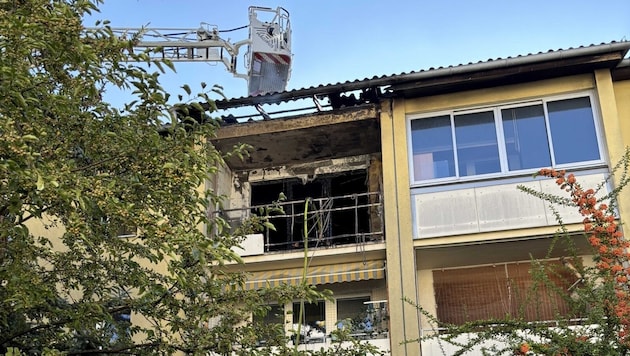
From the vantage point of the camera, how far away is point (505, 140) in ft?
51.7

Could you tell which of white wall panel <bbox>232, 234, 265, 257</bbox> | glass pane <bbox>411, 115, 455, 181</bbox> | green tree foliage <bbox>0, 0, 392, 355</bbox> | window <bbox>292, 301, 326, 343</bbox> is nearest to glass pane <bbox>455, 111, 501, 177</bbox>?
glass pane <bbox>411, 115, 455, 181</bbox>

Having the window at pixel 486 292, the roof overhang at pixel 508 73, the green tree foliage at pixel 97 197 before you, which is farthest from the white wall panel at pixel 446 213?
the green tree foliage at pixel 97 197

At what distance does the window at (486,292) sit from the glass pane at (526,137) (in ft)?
8.01

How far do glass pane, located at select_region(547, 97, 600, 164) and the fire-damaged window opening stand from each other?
4378 mm

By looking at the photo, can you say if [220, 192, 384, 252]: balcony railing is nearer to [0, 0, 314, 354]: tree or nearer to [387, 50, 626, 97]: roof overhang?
[387, 50, 626, 97]: roof overhang

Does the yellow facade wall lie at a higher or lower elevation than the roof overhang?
lower

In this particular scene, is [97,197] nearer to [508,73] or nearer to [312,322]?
[312,322]

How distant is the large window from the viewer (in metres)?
15.3

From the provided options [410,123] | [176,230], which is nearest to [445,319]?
[410,123]

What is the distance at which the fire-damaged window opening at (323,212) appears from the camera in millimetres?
17812

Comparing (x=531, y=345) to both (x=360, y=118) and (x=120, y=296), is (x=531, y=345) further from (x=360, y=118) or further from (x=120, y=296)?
(x=360, y=118)

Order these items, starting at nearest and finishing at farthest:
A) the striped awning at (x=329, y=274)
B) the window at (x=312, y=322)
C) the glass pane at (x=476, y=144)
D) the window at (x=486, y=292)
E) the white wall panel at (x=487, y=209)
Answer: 1. the white wall panel at (x=487, y=209)
2. the glass pane at (x=476, y=144)
3. the striped awning at (x=329, y=274)
4. the window at (x=486, y=292)
5. the window at (x=312, y=322)

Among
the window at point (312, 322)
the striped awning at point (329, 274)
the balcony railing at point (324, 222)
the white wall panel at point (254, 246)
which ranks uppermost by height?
the balcony railing at point (324, 222)

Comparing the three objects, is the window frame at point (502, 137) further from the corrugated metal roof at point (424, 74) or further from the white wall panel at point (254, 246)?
the white wall panel at point (254, 246)
